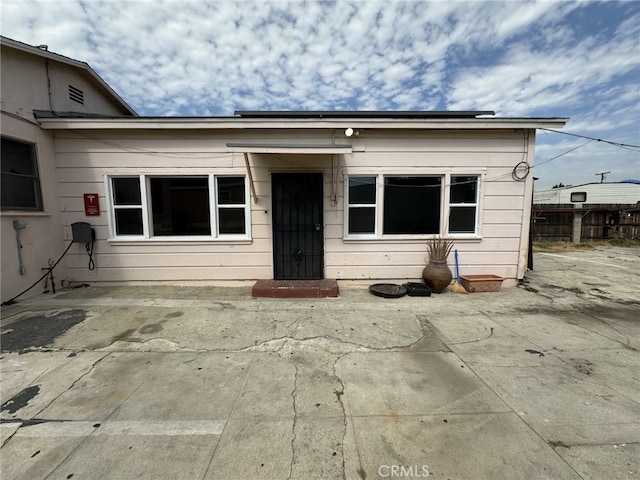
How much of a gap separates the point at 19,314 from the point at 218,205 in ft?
11.1

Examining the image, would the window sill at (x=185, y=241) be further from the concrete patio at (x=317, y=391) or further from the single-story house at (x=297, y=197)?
the concrete patio at (x=317, y=391)

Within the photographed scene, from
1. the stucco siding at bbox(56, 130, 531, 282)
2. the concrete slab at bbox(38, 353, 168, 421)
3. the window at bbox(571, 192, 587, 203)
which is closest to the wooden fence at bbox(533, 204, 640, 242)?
the window at bbox(571, 192, 587, 203)

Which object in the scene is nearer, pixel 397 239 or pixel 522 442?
pixel 522 442

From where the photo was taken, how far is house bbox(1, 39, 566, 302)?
207 inches

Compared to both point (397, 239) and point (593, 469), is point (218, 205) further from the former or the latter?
point (593, 469)

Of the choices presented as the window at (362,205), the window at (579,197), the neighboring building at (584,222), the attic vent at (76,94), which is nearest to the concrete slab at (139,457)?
the window at (362,205)

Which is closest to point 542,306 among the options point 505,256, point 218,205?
point 505,256

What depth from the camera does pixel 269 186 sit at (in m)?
5.39

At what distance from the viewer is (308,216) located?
18.0 ft

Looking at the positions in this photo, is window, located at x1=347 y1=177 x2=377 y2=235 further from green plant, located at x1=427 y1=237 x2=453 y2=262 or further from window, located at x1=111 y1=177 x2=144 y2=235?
window, located at x1=111 y1=177 x2=144 y2=235

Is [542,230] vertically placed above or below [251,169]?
below

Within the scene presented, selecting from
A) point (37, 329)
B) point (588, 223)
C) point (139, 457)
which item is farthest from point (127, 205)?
point (588, 223)

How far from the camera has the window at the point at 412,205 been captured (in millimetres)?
5523

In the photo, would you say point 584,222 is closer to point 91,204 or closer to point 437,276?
point 437,276
